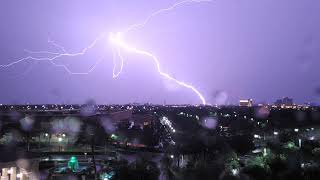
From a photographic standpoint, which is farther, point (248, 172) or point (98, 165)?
point (98, 165)

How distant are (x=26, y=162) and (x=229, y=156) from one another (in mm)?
10346

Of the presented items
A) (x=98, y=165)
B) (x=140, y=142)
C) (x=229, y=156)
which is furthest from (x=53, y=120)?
(x=229, y=156)

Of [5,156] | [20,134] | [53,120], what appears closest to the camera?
[5,156]

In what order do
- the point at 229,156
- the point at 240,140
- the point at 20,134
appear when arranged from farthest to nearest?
the point at 20,134 < the point at 240,140 < the point at 229,156

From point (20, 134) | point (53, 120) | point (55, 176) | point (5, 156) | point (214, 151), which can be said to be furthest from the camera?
point (53, 120)

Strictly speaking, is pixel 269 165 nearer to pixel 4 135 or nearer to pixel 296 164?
pixel 296 164

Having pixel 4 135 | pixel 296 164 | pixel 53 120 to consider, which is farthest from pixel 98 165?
pixel 53 120

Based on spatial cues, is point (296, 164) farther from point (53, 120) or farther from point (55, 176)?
point (53, 120)

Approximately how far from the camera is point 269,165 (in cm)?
2373

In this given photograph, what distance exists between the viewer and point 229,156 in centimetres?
2539

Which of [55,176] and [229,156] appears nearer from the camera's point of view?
[55,176]

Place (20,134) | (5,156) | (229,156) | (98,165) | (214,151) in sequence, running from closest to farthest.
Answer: (5,156), (229,156), (98,165), (214,151), (20,134)

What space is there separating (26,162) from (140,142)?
2720 centimetres

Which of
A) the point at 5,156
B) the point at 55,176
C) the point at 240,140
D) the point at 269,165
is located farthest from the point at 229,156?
the point at 240,140
